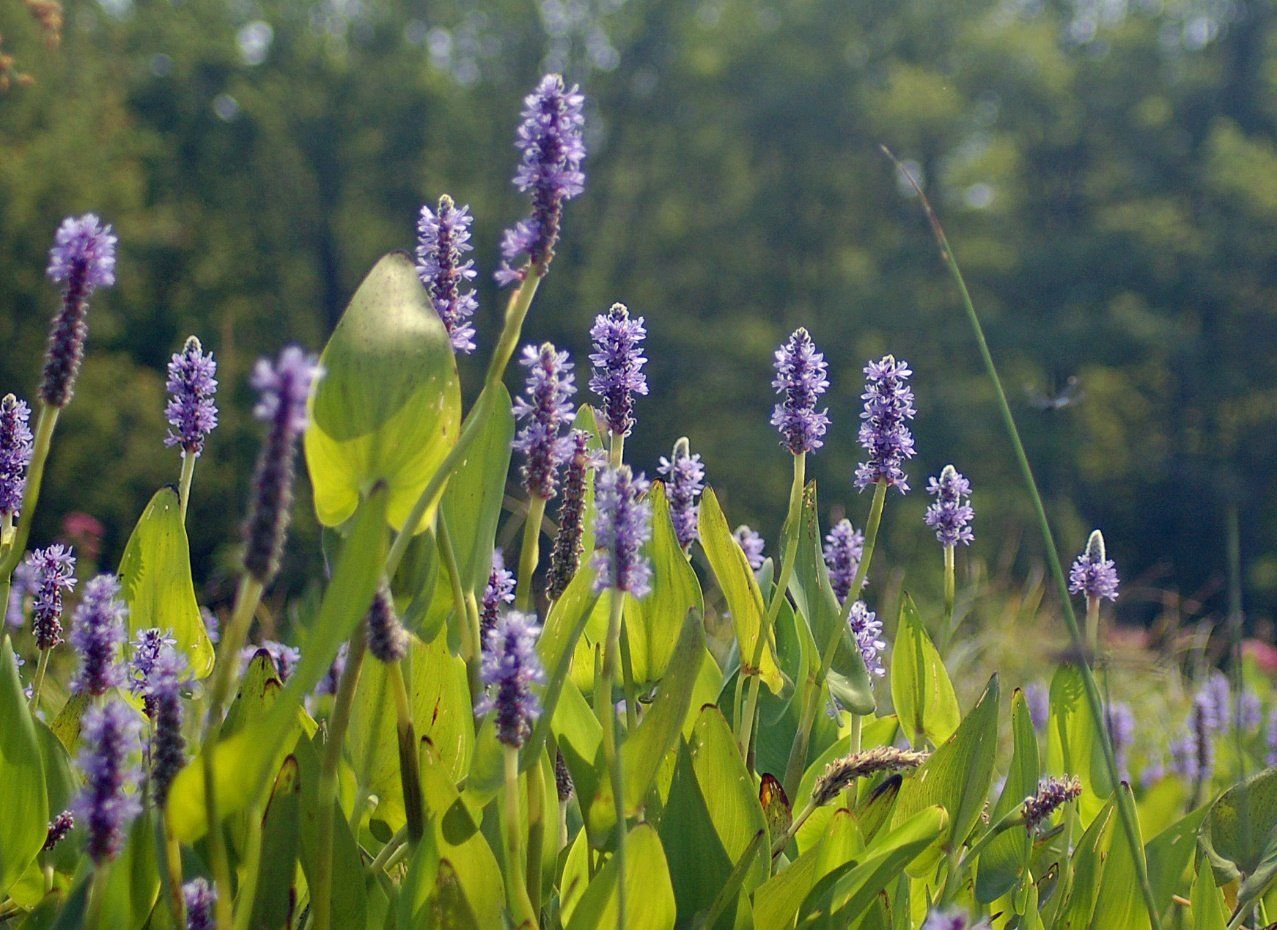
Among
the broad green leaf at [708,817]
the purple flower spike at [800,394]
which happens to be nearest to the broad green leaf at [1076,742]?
the purple flower spike at [800,394]

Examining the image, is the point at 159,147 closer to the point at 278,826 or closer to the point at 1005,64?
the point at 1005,64

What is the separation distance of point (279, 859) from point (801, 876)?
0.64m

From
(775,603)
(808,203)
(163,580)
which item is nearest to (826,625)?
(775,603)

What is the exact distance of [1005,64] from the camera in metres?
32.0

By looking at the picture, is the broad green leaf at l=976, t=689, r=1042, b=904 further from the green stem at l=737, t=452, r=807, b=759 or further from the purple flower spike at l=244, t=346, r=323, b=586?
the purple flower spike at l=244, t=346, r=323, b=586

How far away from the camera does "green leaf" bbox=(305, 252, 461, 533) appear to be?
1.38 metres

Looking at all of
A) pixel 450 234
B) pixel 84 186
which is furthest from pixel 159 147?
pixel 450 234

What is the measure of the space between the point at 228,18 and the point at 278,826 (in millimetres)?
31874

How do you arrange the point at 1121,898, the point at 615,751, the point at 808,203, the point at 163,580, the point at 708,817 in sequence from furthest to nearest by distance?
the point at 808,203, the point at 163,580, the point at 1121,898, the point at 708,817, the point at 615,751

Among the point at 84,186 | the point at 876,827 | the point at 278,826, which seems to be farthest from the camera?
the point at 84,186

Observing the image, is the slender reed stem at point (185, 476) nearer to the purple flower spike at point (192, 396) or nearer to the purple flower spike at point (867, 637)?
the purple flower spike at point (192, 396)

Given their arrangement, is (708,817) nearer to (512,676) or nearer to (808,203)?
(512,676)

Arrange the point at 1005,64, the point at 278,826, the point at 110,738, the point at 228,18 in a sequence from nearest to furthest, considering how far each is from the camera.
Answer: the point at 110,738
the point at 278,826
the point at 228,18
the point at 1005,64

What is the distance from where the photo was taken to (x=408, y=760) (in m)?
1.50
